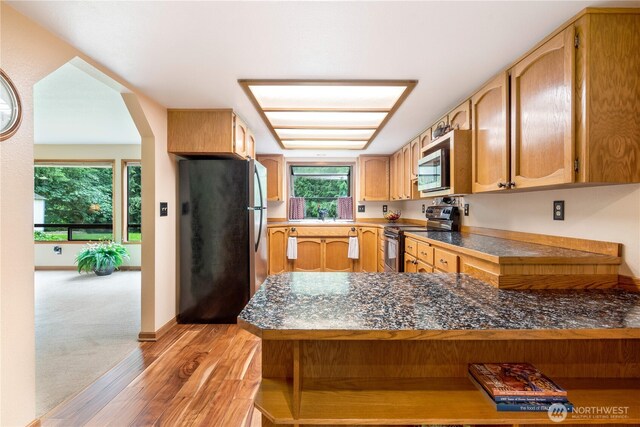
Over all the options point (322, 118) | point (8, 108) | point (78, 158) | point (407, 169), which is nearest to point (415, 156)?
point (407, 169)

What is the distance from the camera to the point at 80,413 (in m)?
1.70

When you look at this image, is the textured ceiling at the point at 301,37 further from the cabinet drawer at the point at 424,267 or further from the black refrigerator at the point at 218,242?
the cabinet drawer at the point at 424,267

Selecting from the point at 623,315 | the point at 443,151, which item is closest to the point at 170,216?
the point at 443,151

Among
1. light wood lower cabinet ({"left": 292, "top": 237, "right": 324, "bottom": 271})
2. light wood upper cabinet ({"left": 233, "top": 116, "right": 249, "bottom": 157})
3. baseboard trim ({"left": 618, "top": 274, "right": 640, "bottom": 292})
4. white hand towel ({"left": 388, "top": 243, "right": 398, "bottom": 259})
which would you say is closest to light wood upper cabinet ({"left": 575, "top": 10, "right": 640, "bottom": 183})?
baseboard trim ({"left": 618, "top": 274, "right": 640, "bottom": 292})

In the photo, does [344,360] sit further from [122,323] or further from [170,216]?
[122,323]

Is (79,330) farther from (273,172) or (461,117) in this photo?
(461,117)

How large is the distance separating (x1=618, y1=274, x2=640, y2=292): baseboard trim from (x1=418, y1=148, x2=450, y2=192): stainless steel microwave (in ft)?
4.25

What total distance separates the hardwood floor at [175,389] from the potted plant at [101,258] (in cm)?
331

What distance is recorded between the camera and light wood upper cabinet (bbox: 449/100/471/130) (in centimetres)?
243

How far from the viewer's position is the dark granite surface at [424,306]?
0.87m

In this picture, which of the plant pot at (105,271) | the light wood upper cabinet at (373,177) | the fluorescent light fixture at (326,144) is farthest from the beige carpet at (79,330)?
the light wood upper cabinet at (373,177)

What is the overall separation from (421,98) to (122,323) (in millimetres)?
3636

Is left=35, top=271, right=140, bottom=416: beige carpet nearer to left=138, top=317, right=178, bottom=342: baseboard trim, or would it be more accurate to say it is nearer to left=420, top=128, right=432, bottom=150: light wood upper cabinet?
left=138, top=317, right=178, bottom=342: baseboard trim

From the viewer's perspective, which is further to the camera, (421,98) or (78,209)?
(78,209)
